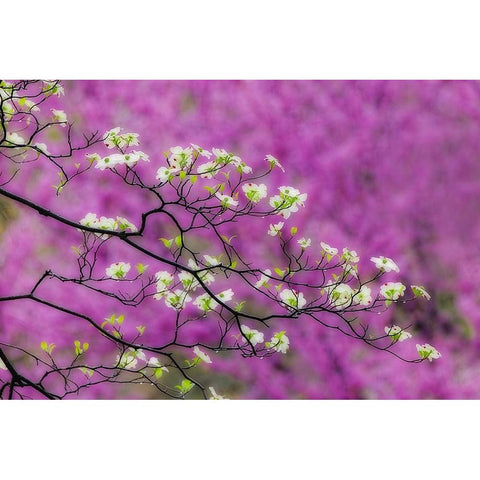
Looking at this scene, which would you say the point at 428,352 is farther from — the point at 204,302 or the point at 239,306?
the point at 204,302

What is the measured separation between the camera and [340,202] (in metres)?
2.15

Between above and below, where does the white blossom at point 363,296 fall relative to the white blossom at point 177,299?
above

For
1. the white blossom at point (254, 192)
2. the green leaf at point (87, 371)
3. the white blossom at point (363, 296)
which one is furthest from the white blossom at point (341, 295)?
the green leaf at point (87, 371)

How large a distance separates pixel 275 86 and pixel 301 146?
0.73 ft

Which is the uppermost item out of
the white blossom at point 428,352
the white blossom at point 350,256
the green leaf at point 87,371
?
the white blossom at point 350,256

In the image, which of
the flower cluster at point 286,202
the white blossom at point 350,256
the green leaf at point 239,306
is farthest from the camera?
the white blossom at point 350,256

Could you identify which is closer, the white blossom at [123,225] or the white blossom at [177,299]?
the white blossom at [123,225]

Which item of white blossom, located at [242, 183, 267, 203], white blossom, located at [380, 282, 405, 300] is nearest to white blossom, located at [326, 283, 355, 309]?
white blossom, located at [380, 282, 405, 300]

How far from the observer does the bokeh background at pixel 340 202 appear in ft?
6.95

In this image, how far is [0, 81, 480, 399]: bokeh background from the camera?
2.12 meters

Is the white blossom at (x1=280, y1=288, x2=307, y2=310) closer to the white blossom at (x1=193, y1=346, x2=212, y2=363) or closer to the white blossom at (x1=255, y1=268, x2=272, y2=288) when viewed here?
the white blossom at (x1=255, y1=268, x2=272, y2=288)

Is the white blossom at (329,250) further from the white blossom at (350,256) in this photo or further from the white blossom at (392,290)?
the white blossom at (392,290)
